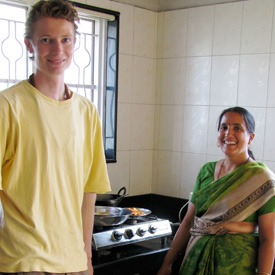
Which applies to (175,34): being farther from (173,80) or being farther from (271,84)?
(271,84)

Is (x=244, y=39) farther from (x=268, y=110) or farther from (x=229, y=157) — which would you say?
(x=229, y=157)

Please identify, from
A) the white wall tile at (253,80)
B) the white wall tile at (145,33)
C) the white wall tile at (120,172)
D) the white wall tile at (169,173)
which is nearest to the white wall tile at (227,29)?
the white wall tile at (253,80)

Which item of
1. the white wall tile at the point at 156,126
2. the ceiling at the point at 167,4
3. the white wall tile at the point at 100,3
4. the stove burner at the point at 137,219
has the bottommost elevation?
the stove burner at the point at 137,219

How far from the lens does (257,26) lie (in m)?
2.80

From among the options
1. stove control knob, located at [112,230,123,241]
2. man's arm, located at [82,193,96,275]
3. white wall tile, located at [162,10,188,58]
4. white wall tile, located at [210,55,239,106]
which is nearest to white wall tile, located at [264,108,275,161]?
white wall tile, located at [210,55,239,106]

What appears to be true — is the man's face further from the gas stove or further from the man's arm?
the gas stove

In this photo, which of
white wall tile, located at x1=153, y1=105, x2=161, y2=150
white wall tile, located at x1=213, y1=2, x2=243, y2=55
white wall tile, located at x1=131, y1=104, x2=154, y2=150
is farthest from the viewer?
white wall tile, located at x1=153, y1=105, x2=161, y2=150

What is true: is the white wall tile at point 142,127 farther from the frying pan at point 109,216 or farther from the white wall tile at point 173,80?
the frying pan at point 109,216

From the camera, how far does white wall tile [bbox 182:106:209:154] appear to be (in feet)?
10.1

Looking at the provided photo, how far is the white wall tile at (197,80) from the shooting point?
305cm

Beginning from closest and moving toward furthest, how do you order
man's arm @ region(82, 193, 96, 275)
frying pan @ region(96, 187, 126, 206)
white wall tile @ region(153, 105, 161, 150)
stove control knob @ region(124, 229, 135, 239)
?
1. man's arm @ region(82, 193, 96, 275)
2. stove control knob @ region(124, 229, 135, 239)
3. frying pan @ region(96, 187, 126, 206)
4. white wall tile @ region(153, 105, 161, 150)

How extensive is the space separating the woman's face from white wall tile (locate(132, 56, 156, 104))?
130cm

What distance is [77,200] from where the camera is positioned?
1341 millimetres

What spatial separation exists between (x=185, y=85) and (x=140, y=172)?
660 mm
